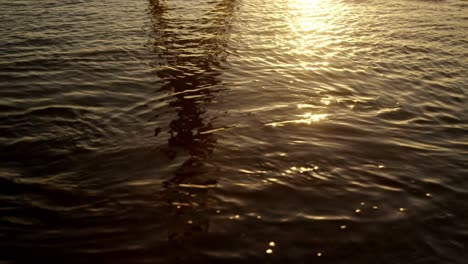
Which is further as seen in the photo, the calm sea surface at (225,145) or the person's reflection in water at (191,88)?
the person's reflection in water at (191,88)

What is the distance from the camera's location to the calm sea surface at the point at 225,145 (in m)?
4.12

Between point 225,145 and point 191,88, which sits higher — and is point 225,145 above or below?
below

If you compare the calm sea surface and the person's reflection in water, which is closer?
the calm sea surface

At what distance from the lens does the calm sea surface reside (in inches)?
162

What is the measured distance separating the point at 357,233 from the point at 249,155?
199cm

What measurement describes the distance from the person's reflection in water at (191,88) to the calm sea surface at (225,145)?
0.03 m

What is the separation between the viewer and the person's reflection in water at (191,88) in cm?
454

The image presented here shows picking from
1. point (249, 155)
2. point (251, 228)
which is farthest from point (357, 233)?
point (249, 155)

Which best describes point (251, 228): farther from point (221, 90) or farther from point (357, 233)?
point (221, 90)

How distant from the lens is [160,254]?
12.6 ft

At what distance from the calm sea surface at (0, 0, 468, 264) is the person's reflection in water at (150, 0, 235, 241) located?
32 mm

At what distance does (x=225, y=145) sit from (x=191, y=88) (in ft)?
7.60

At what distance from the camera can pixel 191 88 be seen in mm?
7711

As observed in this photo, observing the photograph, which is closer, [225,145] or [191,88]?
[225,145]
